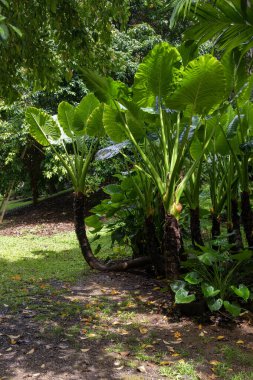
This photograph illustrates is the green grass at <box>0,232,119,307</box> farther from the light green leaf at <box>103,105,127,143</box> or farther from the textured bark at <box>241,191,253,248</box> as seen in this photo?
the textured bark at <box>241,191,253,248</box>

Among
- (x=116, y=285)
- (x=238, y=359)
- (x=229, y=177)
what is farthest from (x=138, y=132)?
(x=238, y=359)

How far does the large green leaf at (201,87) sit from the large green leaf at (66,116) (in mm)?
2299

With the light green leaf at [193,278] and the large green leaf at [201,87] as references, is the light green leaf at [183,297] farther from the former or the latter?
the large green leaf at [201,87]

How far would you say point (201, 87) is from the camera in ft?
14.0

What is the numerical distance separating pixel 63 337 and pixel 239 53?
3520 millimetres

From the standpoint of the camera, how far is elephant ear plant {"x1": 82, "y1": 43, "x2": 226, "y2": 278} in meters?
4.25

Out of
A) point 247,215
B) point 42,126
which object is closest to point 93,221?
point 42,126

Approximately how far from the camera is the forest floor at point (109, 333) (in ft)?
10.9

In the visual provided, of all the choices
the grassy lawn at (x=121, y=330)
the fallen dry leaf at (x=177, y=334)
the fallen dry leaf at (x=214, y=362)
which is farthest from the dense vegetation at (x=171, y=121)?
the fallen dry leaf at (x=214, y=362)

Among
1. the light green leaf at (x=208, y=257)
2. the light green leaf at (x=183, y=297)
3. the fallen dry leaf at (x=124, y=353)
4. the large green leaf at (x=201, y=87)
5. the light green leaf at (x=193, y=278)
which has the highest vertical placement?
the large green leaf at (x=201, y=87)

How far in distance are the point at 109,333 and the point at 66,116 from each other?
3535 millimetres

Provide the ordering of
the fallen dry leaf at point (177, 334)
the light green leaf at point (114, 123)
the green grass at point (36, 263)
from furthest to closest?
the green grass at point (36, 263) < the light green leaf at point (114, 123) < the fallen dry leaf at point (177, 334)

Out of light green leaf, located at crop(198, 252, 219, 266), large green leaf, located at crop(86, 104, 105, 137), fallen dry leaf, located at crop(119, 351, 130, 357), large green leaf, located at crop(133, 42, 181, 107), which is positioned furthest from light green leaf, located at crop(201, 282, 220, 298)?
large green leaf, located at crop(86, 104, 105, 137)

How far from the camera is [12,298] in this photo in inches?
203
